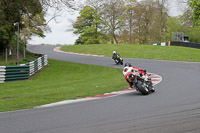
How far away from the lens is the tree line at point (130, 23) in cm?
6378

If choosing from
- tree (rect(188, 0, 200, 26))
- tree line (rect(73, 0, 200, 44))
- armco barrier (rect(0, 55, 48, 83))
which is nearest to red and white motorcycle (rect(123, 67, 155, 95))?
armco barrier (rect(0, 55, 48, 83))

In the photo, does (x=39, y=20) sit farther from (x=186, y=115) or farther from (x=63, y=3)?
(x=186, y=115)

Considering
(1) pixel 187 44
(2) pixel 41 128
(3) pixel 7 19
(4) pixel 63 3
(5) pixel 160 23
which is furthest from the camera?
(5) pixel 160 23

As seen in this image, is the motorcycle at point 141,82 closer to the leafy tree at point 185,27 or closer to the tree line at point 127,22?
the tree line at point 127,22

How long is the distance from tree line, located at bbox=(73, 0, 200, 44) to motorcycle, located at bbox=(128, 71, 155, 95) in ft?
176

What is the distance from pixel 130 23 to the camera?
6719 cm

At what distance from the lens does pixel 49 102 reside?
9008 millimetres

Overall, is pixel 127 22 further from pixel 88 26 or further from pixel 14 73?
pixel 14 73

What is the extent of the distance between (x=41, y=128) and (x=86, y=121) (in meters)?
1.02

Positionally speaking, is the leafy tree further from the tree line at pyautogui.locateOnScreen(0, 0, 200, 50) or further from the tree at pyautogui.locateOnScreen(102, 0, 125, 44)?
the tree at pyautogui.locateOnScreen(102, 0, 125, 44)

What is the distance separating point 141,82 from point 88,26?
217 ft

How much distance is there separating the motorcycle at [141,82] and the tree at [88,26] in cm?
6118

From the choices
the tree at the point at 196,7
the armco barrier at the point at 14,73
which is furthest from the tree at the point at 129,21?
the armco barrier at the point at 14,73

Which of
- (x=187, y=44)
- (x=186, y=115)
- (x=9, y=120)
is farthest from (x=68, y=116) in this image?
(x=187, y=44)
